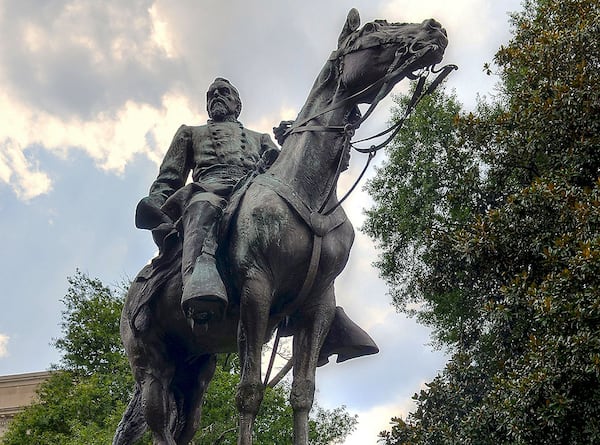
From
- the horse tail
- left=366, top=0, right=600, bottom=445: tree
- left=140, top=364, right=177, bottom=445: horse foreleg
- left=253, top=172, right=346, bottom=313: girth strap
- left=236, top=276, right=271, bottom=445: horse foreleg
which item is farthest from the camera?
left=366, top=0, right=600, bottom=445: tree

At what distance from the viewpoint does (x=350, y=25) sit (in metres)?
6.16

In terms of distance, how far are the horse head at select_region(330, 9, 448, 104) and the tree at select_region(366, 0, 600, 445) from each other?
476 cm

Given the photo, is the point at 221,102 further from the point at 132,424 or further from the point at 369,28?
the point at 132,424

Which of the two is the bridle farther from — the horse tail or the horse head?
the horse tail

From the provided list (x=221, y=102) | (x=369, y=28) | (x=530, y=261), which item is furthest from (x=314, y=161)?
(x=530, y=261)

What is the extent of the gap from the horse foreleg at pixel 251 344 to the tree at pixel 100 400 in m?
11.2

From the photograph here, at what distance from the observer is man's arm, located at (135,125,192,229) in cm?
655

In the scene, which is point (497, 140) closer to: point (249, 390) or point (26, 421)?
point (249, 390)

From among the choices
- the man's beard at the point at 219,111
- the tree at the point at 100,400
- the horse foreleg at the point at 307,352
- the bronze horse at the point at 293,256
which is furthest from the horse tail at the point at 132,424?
the tree at the point at 100,400

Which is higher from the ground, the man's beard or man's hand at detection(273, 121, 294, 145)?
the man's beard

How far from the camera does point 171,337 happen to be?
6.48 meters

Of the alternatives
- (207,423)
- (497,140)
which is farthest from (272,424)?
(497,140)

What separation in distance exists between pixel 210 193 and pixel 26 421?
57.2ft

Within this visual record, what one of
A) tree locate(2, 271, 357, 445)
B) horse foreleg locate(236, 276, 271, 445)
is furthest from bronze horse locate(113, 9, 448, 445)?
tree locate(2, 271, 357, 445)
